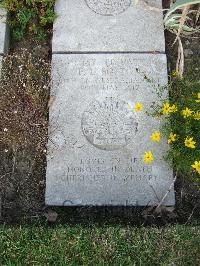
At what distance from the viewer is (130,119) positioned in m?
3.35

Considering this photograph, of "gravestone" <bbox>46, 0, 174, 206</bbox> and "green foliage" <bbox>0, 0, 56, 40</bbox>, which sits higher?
"green foliage" <bbox>0, 0, 56, 40</bbox>

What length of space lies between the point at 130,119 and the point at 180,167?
0.51 m

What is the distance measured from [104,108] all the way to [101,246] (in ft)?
3.28

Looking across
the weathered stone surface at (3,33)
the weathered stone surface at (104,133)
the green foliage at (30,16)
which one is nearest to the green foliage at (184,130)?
the weathered stone surface at (104,133)

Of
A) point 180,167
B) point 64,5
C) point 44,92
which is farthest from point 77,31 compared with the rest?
point 180,167

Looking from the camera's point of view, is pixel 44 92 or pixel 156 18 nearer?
pixel 44 92

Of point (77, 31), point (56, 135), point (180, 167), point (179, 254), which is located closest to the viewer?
point (179, 254)

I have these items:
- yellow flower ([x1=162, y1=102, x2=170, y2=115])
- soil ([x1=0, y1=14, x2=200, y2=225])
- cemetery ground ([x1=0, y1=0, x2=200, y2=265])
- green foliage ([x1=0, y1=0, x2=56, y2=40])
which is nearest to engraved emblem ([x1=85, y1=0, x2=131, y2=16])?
green foliage ([x1=0, y1=0, x2=56, y2=40])

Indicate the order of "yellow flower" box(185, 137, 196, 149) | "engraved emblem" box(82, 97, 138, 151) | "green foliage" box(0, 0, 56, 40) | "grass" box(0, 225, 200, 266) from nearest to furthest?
"grass" box(0, 225, 200, 266)
"yellow flower" box(185, 137, 196, 149)
"engraved emblem" box(82, 97, 138, 151)
"green foliage" box(0, 0, 56, 40)

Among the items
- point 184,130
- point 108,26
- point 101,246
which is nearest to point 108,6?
point 108,26

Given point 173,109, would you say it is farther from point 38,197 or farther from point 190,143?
point 38,197

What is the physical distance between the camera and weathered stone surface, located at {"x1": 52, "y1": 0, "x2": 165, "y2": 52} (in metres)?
3.63

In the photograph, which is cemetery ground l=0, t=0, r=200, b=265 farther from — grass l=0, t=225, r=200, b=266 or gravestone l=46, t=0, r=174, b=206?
gravestone l=46, t=0, r=174, b=206

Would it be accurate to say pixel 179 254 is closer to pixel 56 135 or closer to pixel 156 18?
pixel 56 135
